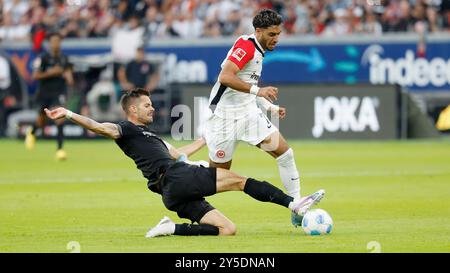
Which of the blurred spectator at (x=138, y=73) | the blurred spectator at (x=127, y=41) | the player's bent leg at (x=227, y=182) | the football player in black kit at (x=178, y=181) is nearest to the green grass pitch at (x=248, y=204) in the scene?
the football player in black kit at (x=178, y=181)

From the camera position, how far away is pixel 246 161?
2377 centimetres

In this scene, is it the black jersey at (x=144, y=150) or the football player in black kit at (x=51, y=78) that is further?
the football player in black kit at (x=51, y=78)

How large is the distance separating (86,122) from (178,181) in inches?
45.7

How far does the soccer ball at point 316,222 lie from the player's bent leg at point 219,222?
76cm

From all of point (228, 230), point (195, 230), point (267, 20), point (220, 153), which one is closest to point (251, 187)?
point (228, 230)

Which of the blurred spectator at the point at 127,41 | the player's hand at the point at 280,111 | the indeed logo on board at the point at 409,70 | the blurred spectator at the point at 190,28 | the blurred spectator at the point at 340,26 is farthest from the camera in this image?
the blurred spectator at the point at 190,28

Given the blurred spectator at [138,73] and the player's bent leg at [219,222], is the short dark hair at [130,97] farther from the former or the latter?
the blurred spectator at [138,73]

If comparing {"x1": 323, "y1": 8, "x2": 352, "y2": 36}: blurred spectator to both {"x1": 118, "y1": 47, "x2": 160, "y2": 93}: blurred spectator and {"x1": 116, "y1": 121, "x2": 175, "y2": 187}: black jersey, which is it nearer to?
{"x1": 118, "y1": 47, "x2": 160, "y2": 93}: blurred spectator

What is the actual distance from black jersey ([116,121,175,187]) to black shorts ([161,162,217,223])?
0.15 metres

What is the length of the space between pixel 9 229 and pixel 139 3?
22747mm

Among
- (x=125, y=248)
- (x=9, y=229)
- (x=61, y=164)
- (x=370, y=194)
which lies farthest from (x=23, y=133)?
(x=125, y=248)

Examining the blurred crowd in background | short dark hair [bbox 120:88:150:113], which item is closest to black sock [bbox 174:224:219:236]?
short dark hair [bbox 120:88:150:113]

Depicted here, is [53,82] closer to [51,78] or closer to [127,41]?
[51,78]

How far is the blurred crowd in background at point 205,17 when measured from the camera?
31359mm
